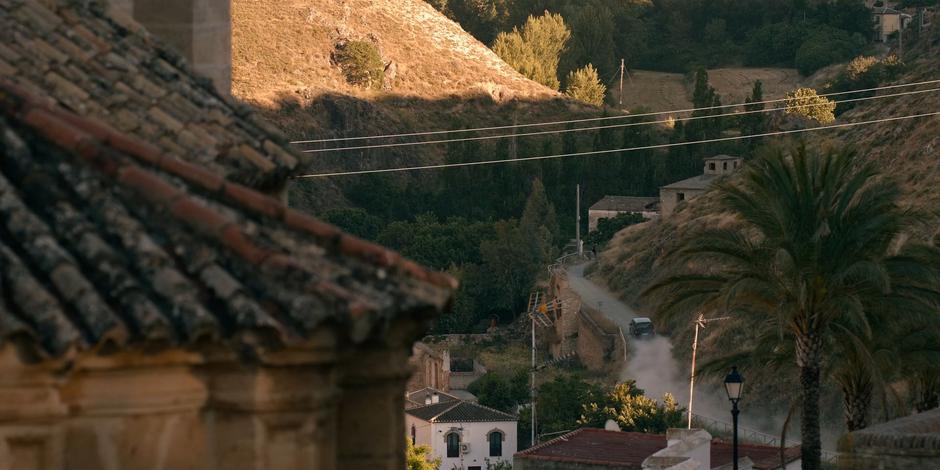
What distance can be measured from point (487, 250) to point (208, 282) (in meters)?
91.7

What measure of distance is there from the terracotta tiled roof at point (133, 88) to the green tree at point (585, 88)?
443ft

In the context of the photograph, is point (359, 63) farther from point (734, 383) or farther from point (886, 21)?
point (734, 383)

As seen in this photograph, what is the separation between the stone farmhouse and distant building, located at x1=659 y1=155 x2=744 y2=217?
90351mm

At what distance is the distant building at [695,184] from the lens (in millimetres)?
98125

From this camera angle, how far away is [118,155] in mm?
4906

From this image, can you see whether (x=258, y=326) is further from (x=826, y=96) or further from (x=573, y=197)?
(x=826, y=96)

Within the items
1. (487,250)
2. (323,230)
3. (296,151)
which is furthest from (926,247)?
(487,250)

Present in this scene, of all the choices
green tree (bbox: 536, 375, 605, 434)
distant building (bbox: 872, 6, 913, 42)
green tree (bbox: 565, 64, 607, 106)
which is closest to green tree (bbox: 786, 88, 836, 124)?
green tree (bbox: 565, 64, 607, 106)

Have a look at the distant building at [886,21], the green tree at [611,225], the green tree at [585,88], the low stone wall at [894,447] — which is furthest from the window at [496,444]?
the distant building at [886,21]

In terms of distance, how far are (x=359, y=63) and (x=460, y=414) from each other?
69.2m

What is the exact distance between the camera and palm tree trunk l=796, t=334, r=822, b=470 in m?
21.4

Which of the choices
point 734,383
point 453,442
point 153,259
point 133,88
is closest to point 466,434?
point 453,442

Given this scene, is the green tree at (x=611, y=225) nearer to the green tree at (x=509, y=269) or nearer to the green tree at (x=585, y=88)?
the green tree at (x=509, y=269)

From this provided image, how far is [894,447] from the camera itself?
57.7ft
